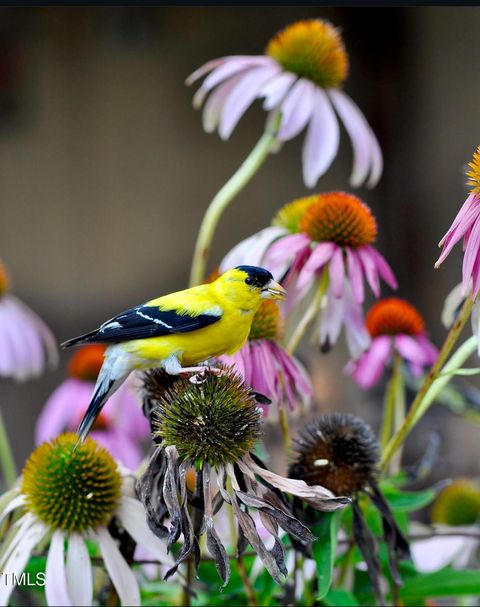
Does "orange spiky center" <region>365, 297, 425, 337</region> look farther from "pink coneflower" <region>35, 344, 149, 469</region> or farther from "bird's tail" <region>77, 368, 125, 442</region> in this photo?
"bird's tail" <region>77, 368, 125, 442</region>

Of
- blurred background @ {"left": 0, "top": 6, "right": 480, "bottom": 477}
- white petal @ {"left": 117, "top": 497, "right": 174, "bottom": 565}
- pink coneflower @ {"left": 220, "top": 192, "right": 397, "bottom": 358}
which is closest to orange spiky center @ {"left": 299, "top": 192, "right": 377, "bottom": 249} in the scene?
pink coneflower @ {"left": 220, "top": 192, "right": 397, "bottom": 358}

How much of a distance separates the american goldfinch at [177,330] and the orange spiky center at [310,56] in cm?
33

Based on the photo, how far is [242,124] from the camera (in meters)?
1.84

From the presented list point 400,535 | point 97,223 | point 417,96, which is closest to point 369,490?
point 400,535

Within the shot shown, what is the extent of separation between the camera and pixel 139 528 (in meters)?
0.54

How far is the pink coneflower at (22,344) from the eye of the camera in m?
0.84

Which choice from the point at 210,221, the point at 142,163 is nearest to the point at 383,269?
the point at 210,221

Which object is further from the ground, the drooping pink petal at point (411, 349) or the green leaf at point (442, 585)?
the drooping pink petal at point (411, 349)

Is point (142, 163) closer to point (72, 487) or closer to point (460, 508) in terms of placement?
point (460, 508)

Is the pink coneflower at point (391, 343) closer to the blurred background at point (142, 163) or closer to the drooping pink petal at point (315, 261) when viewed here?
the drooping pink petal at point (315, 261)

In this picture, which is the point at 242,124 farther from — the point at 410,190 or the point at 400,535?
the point at 400,535

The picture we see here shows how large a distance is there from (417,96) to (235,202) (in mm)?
437

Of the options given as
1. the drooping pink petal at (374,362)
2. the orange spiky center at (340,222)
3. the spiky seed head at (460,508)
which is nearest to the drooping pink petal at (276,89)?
the orange spiky center at (340,222)

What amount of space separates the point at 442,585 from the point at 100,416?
1.26 feet
